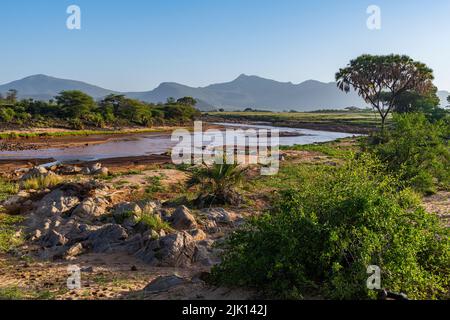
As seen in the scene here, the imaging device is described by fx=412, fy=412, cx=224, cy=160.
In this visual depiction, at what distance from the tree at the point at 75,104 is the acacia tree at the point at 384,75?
1483 inches

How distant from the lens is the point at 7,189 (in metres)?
15.7

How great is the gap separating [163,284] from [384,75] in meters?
39.7

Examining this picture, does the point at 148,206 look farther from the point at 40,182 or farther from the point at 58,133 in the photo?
the point at 58,133

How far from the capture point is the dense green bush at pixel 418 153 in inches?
605

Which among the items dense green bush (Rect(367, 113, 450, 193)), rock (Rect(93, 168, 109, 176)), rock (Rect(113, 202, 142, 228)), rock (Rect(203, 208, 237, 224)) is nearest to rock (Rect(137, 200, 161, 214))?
rock (Rect(113, 202, 142, 228))

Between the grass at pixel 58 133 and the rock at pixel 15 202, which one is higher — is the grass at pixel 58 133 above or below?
above

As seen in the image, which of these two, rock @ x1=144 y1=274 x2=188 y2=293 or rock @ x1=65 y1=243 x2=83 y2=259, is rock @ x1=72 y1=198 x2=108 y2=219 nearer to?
rock @ x1=65 y1=243 x2=83 y2=259

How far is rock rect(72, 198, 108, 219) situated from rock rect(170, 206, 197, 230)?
8.03ft

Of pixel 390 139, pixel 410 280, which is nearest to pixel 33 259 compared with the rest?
pixel 410 280

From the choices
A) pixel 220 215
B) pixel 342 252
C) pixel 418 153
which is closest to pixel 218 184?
pixel 220 215

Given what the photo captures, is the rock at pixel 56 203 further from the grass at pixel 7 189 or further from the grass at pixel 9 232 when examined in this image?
the grass at pixel 7 189

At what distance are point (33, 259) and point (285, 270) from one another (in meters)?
5.62

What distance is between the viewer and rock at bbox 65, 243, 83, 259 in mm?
8914

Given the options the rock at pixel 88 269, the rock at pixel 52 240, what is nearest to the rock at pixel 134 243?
the rock at pixel 88 269
